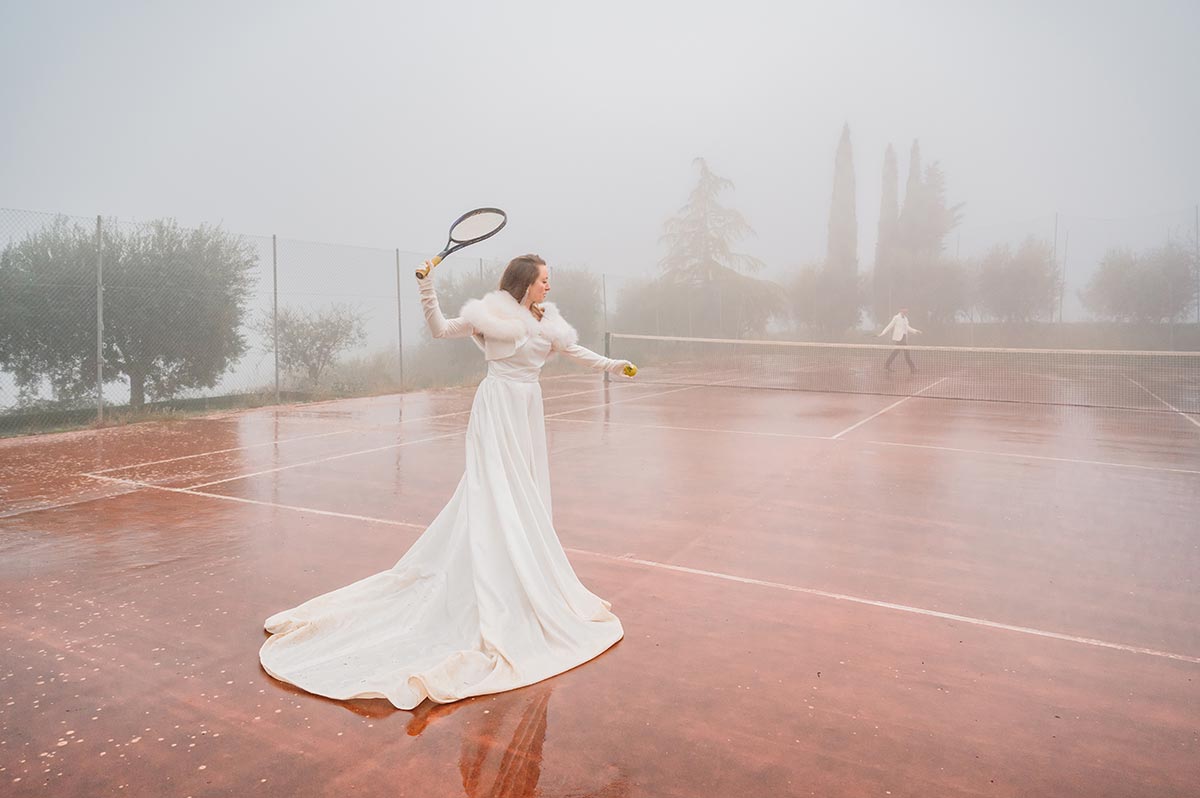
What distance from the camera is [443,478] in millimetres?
7668

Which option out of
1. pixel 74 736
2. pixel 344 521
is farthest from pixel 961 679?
pixel 344 521

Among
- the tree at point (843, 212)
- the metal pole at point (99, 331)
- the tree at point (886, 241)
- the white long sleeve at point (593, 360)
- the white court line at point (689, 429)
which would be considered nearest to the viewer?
the white long sleeve at point (593, 360)

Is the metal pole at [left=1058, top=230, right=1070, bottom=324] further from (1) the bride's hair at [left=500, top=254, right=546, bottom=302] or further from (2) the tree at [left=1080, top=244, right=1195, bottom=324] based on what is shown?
(1) the bride's hair at [left=500, top=254, right=546, bottom=302]

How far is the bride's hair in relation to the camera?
3984mm

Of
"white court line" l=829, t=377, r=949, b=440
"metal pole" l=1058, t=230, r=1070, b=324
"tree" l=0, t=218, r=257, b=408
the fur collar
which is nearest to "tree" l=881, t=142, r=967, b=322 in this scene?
"metal pole" l=1058, t=230, r=1070, b=324

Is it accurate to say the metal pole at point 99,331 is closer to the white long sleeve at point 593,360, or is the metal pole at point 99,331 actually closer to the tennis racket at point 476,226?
the tennis racket at point 476,226

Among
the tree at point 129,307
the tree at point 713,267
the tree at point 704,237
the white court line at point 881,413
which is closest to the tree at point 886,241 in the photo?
the tree at point 713,267

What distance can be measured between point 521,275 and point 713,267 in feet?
108

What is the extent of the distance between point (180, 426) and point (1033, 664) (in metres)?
11.0

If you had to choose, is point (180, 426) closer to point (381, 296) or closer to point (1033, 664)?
point (381, 296)

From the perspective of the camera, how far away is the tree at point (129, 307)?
11.6 m

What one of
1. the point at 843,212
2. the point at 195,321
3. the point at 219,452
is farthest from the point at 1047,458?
the point at 843,212

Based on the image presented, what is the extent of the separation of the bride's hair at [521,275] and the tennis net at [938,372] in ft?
32.9

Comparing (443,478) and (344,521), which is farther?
(443,478)
